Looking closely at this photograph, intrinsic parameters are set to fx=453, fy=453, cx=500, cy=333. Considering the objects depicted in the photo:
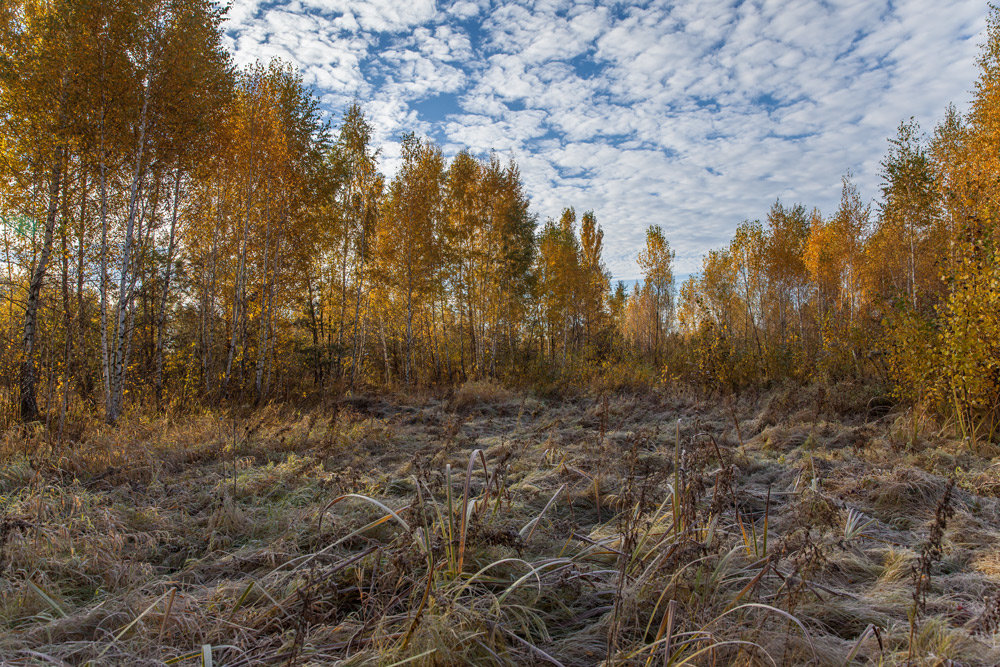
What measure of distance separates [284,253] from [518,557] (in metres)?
12.4

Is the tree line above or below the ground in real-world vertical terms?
above

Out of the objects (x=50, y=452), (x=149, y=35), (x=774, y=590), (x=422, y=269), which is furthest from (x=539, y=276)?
(x=774, y=590)

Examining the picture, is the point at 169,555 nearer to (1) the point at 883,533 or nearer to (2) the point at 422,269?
(1) the point at 883,533

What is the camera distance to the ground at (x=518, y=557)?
165 centimetres

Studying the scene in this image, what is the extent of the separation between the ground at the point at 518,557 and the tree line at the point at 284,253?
125cm

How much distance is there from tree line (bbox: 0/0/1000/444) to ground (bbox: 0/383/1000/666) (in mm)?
1250

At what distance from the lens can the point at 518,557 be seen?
2330 millimetres

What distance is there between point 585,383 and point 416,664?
11.5 metres

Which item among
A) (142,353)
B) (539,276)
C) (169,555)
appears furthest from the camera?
(539,276)

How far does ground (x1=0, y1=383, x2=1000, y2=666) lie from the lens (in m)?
1.65

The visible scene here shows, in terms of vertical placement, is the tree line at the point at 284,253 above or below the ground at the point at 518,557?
above

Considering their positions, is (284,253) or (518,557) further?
(284,253)

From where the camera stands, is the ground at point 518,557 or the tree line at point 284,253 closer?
the ground at point 518,557

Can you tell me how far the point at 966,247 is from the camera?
482 centimetres
